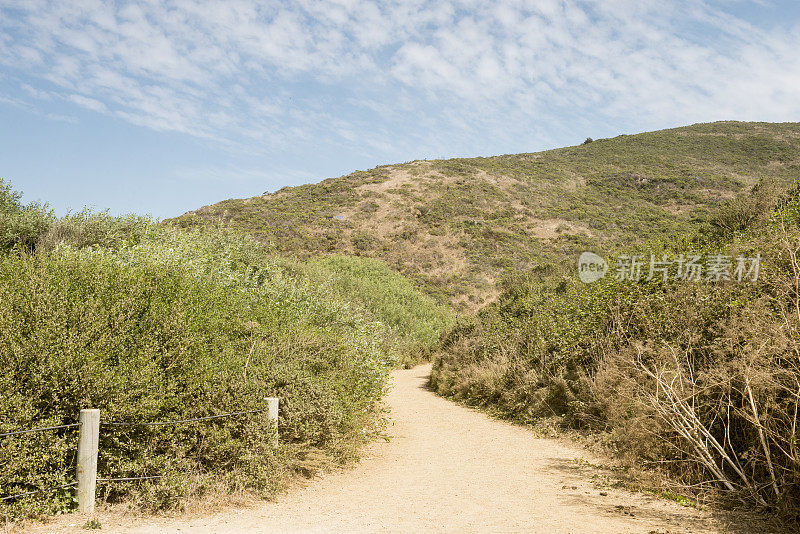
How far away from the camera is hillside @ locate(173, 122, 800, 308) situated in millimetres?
39656

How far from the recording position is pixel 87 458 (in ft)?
18.1

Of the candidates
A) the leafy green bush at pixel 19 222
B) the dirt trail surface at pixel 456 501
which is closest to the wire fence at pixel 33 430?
the dirt trail surface at pixel 456 501

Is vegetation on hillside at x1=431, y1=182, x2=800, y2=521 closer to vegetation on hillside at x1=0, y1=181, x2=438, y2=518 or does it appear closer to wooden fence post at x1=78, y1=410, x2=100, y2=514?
vegetation on hillside at x1=0, y1=181, x2=438, y2=518

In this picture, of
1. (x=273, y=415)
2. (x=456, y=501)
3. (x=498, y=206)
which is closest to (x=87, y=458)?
(x=273, y=415)

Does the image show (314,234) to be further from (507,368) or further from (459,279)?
(507,368)

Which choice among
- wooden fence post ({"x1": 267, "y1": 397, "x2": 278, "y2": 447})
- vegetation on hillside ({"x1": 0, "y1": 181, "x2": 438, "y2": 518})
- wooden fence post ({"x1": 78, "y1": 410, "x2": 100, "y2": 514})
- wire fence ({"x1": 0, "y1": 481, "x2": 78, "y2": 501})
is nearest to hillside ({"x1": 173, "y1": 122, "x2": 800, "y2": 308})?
vegetation on hillside ({"x1": 0, "y1": 181, "x2": 438, "y2": 518})

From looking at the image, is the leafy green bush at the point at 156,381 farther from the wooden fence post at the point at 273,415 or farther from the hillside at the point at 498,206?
the hillside at the point at 498,206

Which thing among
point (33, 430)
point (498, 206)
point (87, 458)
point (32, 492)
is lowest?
point (32, 492)

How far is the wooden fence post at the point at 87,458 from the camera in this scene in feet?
18.0

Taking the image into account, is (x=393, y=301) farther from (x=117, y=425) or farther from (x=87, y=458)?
(x=87, y=458)

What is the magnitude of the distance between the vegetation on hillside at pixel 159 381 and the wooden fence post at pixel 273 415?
83mm

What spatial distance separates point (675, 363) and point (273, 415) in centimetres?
564

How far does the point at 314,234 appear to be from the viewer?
41.9 metres

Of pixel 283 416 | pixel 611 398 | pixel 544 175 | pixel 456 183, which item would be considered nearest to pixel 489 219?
pixel 456 183
